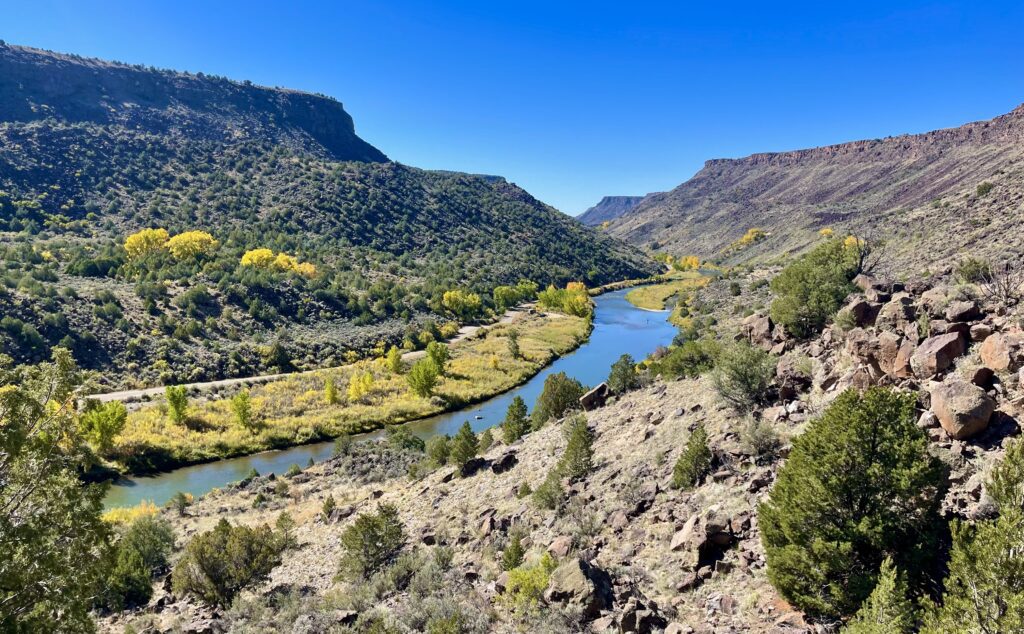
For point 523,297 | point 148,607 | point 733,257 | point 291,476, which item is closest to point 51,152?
point 523,297

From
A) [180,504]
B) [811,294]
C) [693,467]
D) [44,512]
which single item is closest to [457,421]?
[180,504]

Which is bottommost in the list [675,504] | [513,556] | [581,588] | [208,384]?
[208,384]

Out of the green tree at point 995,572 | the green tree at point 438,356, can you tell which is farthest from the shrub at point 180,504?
the green tree at point 995,572

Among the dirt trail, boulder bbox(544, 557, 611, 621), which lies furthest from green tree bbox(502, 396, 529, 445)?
the dirt trail

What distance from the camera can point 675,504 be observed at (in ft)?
51.4

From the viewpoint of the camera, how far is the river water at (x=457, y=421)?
125 ft

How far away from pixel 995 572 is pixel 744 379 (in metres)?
12.2

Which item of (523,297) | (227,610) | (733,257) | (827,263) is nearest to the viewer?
(227,610)

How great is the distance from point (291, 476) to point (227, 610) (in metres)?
19.7

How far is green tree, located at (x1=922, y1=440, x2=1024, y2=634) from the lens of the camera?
679 cm

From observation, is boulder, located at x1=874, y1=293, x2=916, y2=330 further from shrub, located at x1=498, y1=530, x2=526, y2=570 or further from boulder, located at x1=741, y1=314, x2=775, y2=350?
shrub, located at x1=498, y1=530, x2=526, y2=570

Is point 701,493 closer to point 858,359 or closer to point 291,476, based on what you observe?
point 858,359

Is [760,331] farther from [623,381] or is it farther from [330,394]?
[330,394]

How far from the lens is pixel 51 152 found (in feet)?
370
